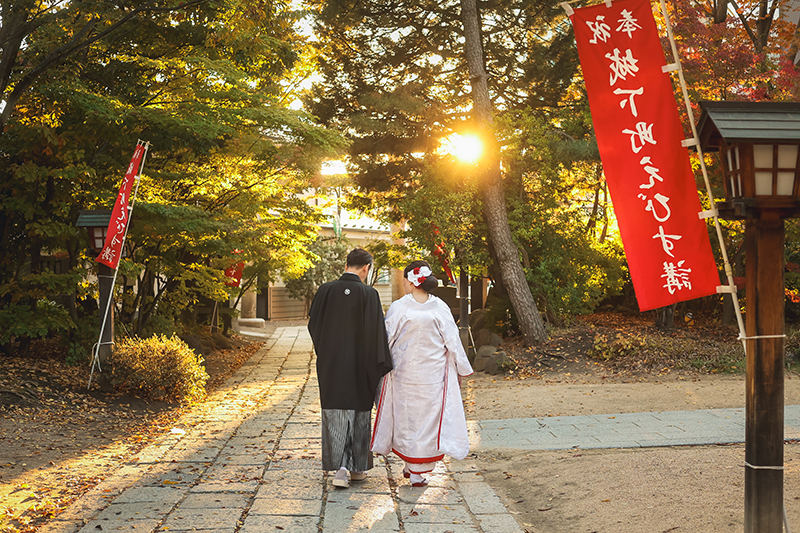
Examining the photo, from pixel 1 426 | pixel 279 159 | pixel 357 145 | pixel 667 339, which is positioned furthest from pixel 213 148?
pixel 667 339

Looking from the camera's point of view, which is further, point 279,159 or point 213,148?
point 279,159

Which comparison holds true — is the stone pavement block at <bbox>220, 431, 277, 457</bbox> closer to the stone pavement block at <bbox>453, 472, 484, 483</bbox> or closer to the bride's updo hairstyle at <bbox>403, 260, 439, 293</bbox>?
the stone pavement block at <bbox>453, 472, 484, 483</bbox>

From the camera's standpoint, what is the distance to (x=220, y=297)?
51.6 ft

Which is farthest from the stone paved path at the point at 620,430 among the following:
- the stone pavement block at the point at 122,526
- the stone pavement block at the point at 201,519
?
the stone pavement block at the point at 122,526

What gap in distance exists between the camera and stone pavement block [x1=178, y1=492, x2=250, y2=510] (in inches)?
179

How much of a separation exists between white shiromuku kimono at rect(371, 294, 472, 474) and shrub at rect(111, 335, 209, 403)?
192 inches

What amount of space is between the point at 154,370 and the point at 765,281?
773 centimetres

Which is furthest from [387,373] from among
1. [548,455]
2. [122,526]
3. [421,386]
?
[122,526]

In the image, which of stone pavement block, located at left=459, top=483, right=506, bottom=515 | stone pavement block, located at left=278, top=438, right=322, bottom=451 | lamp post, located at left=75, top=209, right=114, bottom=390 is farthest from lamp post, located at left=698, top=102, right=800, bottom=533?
lamp post, located at left=75, top=209, right=114, bottom=390

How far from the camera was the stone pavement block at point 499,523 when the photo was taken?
A: 13.9ft

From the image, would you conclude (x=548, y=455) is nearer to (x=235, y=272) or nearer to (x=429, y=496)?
(x=429, y=496)

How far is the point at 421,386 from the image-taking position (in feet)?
16.9

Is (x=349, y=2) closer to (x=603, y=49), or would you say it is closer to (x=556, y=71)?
(x=556, y=71)

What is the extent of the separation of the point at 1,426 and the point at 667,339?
1070 centimetres
